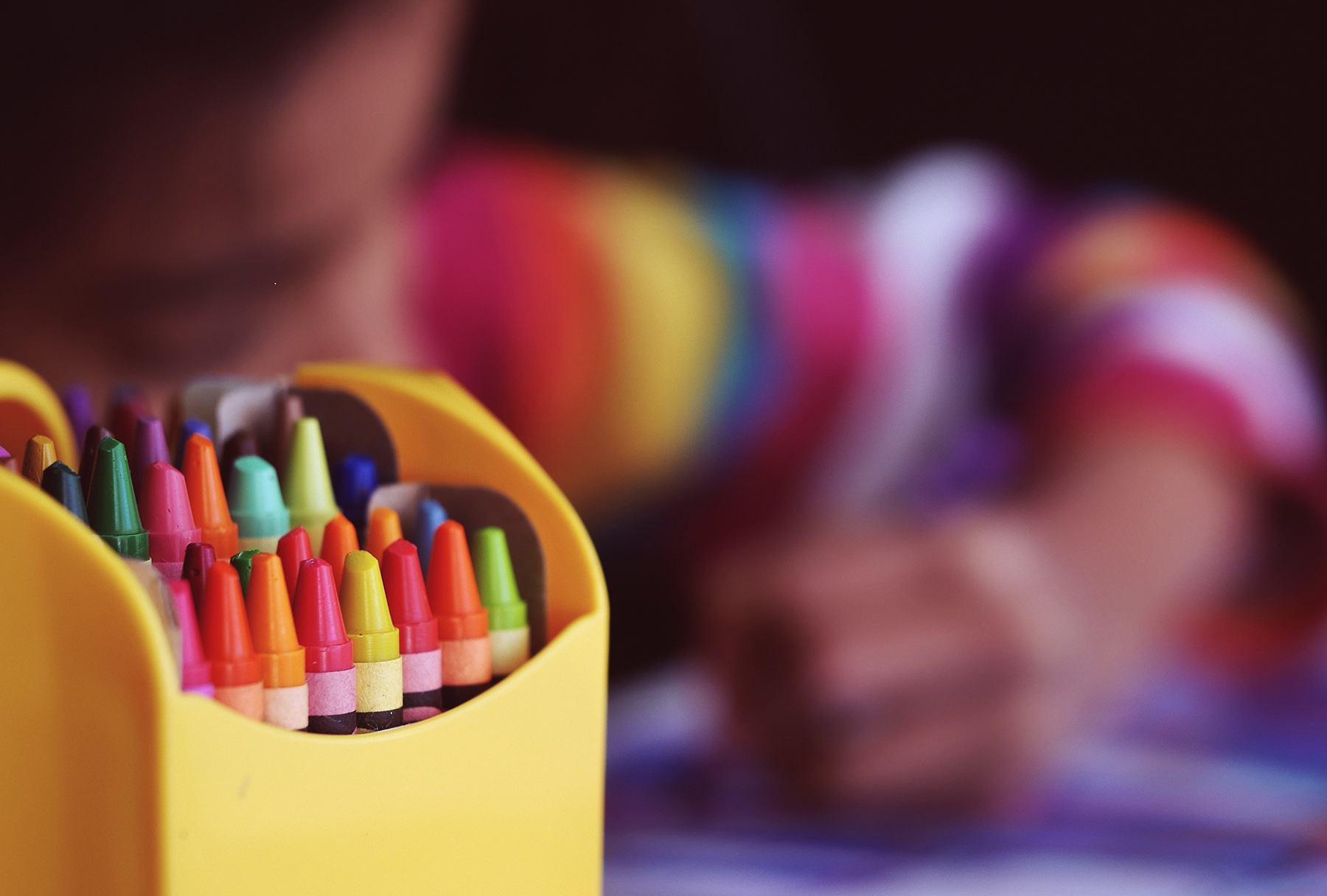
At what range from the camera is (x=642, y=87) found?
51cm

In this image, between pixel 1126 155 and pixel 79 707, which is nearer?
pixel 79 707

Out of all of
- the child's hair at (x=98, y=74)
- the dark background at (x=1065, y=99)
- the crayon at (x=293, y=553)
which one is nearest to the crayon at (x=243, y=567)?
the crayon at (x=293, y=553)

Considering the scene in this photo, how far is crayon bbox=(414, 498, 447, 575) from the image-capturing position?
149 mm

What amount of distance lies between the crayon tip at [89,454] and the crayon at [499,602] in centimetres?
5

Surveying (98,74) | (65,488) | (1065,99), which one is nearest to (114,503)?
(65,488)

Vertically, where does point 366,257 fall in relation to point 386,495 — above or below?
above

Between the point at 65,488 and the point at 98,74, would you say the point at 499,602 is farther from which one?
the point at 98,74

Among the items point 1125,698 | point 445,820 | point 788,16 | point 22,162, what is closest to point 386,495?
point 445,820

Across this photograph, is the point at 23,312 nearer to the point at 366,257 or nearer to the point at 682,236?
the point at 366,257

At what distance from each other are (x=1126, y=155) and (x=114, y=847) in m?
0.63

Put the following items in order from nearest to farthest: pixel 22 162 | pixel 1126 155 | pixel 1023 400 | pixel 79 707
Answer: pixel 79 707 < pixel 22 162 < pixel 1023 400 < pixel 1126 155

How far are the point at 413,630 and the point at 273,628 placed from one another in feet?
0.05

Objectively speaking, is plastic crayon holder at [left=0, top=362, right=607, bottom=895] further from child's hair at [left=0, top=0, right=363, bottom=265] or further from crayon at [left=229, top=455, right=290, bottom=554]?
child's hair at [left=0, top=0, right=363, bottom=265]

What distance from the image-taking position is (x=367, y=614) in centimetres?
13
